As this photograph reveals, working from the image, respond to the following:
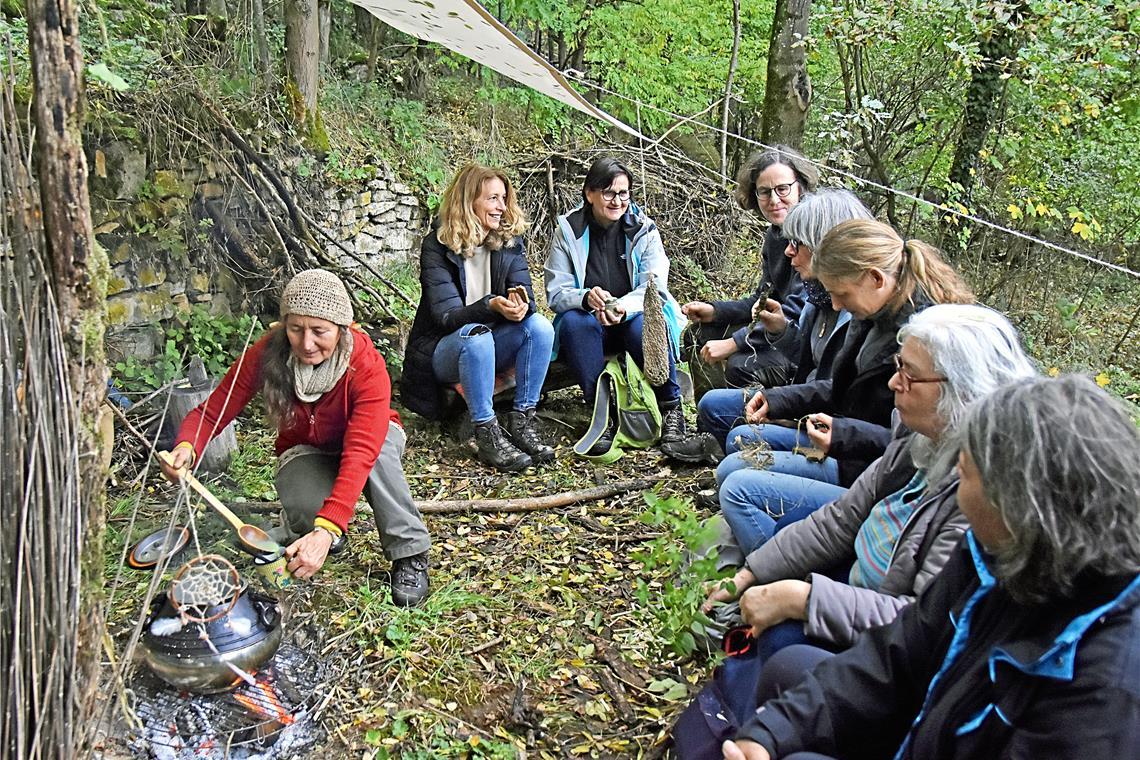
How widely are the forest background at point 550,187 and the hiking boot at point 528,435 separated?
Result: 0.12 meters

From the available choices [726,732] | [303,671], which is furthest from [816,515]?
[303,671]

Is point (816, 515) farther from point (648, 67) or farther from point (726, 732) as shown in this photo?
point (648, 67)

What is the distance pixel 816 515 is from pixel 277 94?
4270 mm

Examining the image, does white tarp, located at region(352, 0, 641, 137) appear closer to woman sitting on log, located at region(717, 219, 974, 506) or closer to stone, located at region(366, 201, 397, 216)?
woman sitting on log, located at region(717, 219, 974, 506)

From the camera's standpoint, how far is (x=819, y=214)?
3172 millimetres

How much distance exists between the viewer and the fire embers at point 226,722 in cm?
213

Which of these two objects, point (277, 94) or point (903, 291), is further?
point (277, 94)

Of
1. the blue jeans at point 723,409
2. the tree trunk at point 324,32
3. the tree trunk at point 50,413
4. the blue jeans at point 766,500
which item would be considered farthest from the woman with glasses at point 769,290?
the tree trunk at point 324,32

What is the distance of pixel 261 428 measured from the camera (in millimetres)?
4336

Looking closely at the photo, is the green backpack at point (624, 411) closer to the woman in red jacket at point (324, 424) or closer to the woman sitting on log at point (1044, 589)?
the woman in red jacket at point (324, 424)

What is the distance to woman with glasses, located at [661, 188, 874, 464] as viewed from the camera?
125 inches

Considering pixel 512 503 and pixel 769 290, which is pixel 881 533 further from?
pixel 769 290

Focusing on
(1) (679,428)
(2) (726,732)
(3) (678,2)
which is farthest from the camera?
(3) (678,2)

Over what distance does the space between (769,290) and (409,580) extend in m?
2.15
